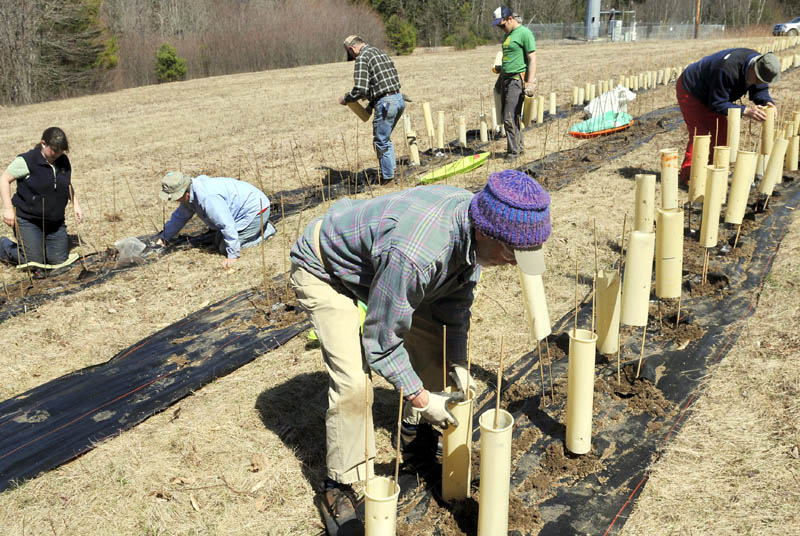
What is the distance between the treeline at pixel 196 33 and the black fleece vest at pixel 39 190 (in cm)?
1654

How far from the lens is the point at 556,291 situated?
395 centimetres

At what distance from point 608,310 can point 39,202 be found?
4.44 m

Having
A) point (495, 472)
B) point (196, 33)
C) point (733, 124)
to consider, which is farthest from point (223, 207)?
point (196, 33)

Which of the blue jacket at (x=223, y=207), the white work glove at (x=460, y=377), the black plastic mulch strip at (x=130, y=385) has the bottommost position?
the black plastic mulch strip at (x=130, y=385)

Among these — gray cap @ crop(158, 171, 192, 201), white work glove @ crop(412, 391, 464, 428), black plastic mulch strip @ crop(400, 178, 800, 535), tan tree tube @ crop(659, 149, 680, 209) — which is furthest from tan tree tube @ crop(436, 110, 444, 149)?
white work glove @ crop(412, 391, 464, 428)

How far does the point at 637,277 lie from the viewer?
9.24 ft

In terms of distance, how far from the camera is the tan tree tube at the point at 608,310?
9.46 feet

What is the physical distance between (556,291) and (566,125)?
18.9ft

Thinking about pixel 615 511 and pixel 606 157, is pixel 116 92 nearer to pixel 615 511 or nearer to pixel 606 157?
pixel 606 157

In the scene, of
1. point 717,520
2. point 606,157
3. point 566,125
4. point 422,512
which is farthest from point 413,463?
point 566,125

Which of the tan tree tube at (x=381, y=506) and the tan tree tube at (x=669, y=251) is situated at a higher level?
the tan tree tube at (x=669, y=251)

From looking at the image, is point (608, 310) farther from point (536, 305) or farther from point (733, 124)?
point (733, 124)

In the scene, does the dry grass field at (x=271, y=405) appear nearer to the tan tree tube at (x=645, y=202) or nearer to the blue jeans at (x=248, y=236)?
the blue jeans at (x=248, y=236)

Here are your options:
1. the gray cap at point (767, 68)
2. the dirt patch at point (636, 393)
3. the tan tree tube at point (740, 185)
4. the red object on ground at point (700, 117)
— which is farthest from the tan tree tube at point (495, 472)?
the red object on ground at point (700, 117)
